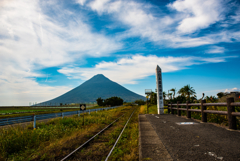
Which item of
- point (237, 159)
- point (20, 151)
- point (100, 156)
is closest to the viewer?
point (237, 159)

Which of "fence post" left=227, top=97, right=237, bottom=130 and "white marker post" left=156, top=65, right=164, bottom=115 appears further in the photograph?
"white marker post" left=156, top=65, right=164, bottom=115

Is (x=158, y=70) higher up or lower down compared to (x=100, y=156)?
higher up

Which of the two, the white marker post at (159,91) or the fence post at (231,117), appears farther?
the white marker post at (159,91)

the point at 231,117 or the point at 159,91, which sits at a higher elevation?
the point at 159,91

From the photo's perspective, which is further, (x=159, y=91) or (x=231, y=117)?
(x=159, y=91)

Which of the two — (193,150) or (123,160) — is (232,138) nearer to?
(193,150)

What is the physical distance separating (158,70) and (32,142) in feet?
47.7

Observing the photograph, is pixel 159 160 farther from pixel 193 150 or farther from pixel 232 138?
pixel 232 138

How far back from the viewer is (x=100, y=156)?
19.3 feet

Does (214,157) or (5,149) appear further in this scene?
(5,149)

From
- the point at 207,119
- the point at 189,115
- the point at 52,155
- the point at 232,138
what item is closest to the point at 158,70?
the point at 189,115

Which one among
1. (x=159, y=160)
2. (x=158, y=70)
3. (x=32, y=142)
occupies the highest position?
(x=158, y=70)

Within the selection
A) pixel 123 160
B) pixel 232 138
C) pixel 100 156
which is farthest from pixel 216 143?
pixel 100 156

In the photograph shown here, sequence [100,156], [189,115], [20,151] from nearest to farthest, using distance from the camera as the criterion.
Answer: [100,156]
[20,151]
[189,115]
